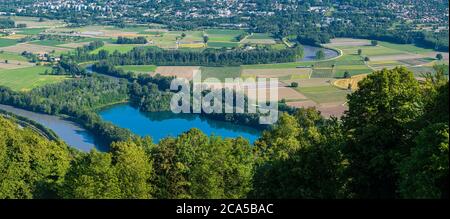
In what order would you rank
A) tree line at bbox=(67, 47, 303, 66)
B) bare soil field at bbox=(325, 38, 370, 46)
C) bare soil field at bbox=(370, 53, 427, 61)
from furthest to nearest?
bare soil field at bbox=(325, 38, 370, 46)
tree line at bbox=(67, 47, 303, 66)
bare soil field at bbox=(370, 53, 427, 61)

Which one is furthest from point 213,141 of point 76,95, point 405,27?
point 405,27

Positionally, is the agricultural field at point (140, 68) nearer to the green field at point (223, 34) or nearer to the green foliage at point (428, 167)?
the green field at point (223, 34)

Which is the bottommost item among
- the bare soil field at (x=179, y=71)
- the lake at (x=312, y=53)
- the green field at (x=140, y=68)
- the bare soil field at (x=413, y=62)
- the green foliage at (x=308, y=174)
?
the green field at (x=140, y=68)

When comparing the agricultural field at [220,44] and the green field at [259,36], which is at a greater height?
the green field at [259,36]

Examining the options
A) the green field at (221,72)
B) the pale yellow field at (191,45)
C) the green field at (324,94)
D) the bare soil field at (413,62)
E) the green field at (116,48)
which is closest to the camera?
the green field at (324,94)

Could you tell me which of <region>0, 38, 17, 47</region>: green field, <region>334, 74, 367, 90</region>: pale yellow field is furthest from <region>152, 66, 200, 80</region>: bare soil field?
<region>0, 38, 17, 47</region>: green field

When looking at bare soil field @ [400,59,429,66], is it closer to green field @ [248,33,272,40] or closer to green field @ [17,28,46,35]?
green field @ [248,33,272,40]

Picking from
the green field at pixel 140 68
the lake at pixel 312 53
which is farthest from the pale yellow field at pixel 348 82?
the green field at pixel 140 68
